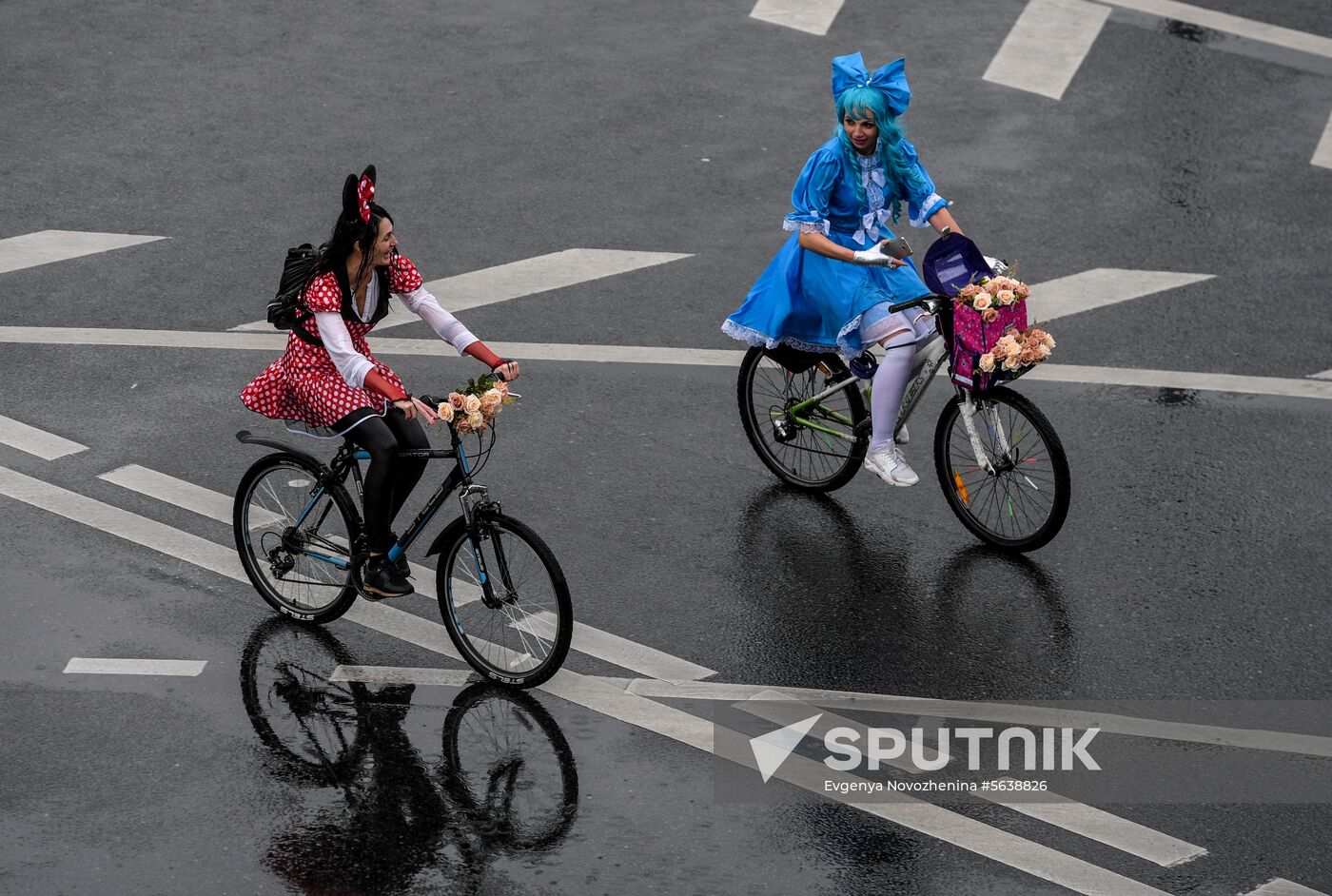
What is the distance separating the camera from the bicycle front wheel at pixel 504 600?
671 centimetres

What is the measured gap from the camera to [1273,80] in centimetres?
1426

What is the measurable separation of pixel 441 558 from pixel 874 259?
246 cm

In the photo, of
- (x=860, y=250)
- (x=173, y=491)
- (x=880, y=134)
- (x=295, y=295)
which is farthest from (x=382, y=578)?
(x=880, y=134)

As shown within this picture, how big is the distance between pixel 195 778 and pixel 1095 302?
6.66 m

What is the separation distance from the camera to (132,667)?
703 centimetres

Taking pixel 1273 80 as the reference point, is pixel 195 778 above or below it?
below

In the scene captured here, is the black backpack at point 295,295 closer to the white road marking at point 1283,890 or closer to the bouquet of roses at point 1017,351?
the bouquet of roses at point 1017,351

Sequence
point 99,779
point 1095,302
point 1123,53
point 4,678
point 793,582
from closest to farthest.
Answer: point 99,779
point 4,678
point 793,582
point 1095,302
point 1123,53

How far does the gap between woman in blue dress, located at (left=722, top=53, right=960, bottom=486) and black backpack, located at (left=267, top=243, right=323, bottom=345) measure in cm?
241

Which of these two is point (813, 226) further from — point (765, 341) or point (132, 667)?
point (132, 667)

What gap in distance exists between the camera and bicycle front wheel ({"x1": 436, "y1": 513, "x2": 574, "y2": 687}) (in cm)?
671

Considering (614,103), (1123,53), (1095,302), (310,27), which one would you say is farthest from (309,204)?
(1123,53)

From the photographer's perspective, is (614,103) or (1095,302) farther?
(614,103)

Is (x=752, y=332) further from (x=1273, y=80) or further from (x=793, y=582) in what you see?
(x=1273, y=80)
